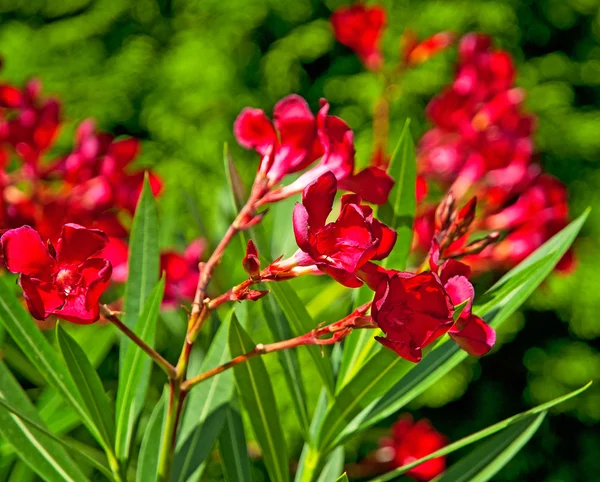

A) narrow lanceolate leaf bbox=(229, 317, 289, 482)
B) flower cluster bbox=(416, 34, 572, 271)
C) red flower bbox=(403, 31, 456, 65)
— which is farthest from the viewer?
red flower bbox=(403, 31, 456, 65)

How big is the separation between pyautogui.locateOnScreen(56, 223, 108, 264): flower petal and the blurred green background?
4.15 ft

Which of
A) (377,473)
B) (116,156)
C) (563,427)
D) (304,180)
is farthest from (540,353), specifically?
(304,180)

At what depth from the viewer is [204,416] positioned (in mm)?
765

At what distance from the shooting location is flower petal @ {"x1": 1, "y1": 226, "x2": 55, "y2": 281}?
1.73 ft

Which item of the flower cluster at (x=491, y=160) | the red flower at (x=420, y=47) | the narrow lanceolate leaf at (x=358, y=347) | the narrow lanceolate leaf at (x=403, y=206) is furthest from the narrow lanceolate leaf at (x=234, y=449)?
the red flower at (x=420, y=47)

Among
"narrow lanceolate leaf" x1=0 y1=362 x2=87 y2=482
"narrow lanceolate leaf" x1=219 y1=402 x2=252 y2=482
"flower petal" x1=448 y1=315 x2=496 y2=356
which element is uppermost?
"flower petal" x1=448 y1=315 x2=496 y2=356

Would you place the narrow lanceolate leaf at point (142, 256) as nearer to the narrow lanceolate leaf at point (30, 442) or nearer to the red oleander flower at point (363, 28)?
the narrow lanceolate leaf at point (30, 442)

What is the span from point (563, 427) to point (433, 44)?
127 cm

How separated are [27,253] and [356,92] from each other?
1.56m

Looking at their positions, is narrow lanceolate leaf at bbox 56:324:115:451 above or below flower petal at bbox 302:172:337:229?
below

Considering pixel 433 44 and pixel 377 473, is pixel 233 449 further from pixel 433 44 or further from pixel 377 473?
pixel 433 44

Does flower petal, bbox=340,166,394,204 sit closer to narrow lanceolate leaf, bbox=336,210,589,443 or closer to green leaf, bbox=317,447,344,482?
narrow lanceolate leaf, bbox=336,210,589,443

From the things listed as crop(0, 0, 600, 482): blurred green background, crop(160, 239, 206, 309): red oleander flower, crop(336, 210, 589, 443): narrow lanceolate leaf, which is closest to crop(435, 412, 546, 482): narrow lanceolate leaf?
crop(336, 210, 589, 443): narrow lanceolate leaf

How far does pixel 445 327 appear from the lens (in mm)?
509
